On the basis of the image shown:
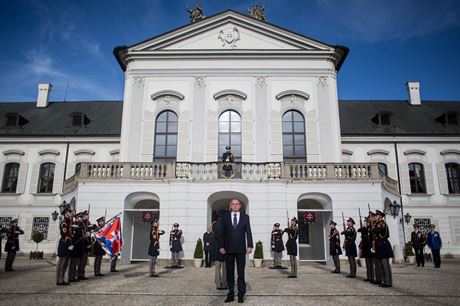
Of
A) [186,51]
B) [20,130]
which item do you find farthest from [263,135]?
[20,130]

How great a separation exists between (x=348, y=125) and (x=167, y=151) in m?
14.8

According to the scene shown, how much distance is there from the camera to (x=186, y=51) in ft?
72.5

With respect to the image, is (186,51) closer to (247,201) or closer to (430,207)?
(247,201)

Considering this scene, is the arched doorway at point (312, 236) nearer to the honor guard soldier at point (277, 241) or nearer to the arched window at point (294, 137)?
the arched window at point (294, 137)

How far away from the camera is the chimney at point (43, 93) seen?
33.1 meters

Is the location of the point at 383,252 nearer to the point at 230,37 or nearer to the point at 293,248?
the point at 293,248

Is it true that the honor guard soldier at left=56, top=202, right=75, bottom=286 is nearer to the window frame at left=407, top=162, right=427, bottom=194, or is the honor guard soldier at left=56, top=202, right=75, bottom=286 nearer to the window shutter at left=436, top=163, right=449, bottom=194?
the window frame at left=407, top=162, right=427, bottom=194

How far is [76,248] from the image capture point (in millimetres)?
10188

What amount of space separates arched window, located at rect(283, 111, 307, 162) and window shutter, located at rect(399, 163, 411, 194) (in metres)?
9.90

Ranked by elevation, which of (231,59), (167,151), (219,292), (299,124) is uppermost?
(231,59)

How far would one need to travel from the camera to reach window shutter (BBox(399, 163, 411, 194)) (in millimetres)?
26067

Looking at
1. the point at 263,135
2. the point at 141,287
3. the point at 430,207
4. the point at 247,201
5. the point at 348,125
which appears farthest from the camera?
the point at 348,125

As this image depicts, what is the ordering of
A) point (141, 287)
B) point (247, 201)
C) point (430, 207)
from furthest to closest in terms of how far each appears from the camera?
point (430, 207)
point (247, 201)
point (141, 287)

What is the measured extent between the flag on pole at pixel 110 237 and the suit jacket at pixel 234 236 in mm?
5717
